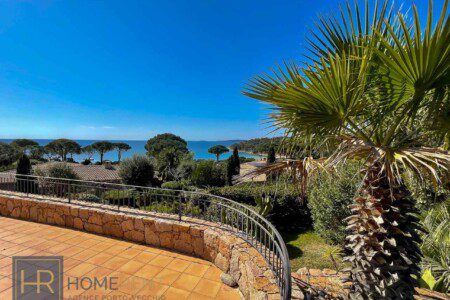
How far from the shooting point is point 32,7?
7348 millimetres

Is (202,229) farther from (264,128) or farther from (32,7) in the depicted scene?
(32,7)

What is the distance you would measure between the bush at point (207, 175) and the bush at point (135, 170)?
13.3 ft

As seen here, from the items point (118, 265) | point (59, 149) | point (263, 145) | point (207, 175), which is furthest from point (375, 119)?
point (59, 149)

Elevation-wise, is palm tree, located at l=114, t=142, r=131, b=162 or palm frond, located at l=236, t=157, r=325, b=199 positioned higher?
palm tree, located at l=114, t=142, r=131, b=162

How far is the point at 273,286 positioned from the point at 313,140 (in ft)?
5.99

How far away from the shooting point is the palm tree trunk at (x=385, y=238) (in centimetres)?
238

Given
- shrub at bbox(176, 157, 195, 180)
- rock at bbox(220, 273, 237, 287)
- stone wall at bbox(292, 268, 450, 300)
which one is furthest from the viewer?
shrub at bbox(176, 157, 195, 180)

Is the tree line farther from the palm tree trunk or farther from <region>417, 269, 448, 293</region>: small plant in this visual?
the palm tree trunk

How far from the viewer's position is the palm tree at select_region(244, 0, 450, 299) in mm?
2098

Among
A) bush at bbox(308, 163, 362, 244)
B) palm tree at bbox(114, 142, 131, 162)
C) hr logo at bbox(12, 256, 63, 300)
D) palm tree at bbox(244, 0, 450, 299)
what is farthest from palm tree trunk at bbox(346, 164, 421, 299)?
palm tree at bbox(114, 142, 131, 162)

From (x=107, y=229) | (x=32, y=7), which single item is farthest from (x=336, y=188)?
(x=32, y=7)

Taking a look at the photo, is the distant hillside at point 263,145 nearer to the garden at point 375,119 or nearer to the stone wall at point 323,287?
the garden at point 375,119

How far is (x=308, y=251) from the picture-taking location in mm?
7602

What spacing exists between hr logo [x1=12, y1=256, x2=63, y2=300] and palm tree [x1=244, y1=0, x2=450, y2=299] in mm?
3894
